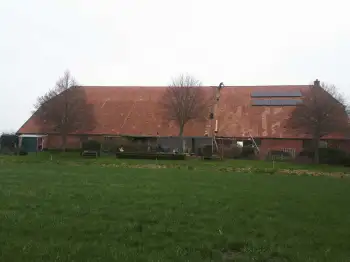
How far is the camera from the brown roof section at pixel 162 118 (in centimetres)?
4459

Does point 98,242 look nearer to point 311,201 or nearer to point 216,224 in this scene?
point 216,224

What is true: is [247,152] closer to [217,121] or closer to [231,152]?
[231,152]

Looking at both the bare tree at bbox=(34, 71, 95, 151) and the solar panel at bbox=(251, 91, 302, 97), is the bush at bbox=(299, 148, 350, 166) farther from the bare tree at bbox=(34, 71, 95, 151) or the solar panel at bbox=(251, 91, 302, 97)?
the bare tree at bbox=(34, 71, 95, 151)

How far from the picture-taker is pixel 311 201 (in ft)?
36.0

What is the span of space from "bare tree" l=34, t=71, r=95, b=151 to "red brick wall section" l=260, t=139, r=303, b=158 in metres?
19.3

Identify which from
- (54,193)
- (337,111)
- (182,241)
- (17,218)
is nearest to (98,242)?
(182,241)

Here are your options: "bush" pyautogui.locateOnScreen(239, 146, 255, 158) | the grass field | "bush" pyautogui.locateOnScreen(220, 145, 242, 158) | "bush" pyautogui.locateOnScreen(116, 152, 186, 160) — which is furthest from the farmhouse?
the grass field

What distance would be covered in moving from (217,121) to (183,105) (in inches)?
201

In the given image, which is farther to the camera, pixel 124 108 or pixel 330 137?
pixel 124 108

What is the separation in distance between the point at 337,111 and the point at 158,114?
2176cm

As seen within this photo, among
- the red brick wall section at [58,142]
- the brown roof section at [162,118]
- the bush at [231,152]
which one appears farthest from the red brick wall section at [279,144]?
the red brick wall section at [58,142]

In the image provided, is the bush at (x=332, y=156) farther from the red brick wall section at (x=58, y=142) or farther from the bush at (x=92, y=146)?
the red brick wall section at (x=58, y=142)

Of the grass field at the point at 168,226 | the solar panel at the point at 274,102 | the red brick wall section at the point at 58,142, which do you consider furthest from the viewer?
the red brick wall section at the point at 58,142

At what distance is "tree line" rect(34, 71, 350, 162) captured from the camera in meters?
34.4
